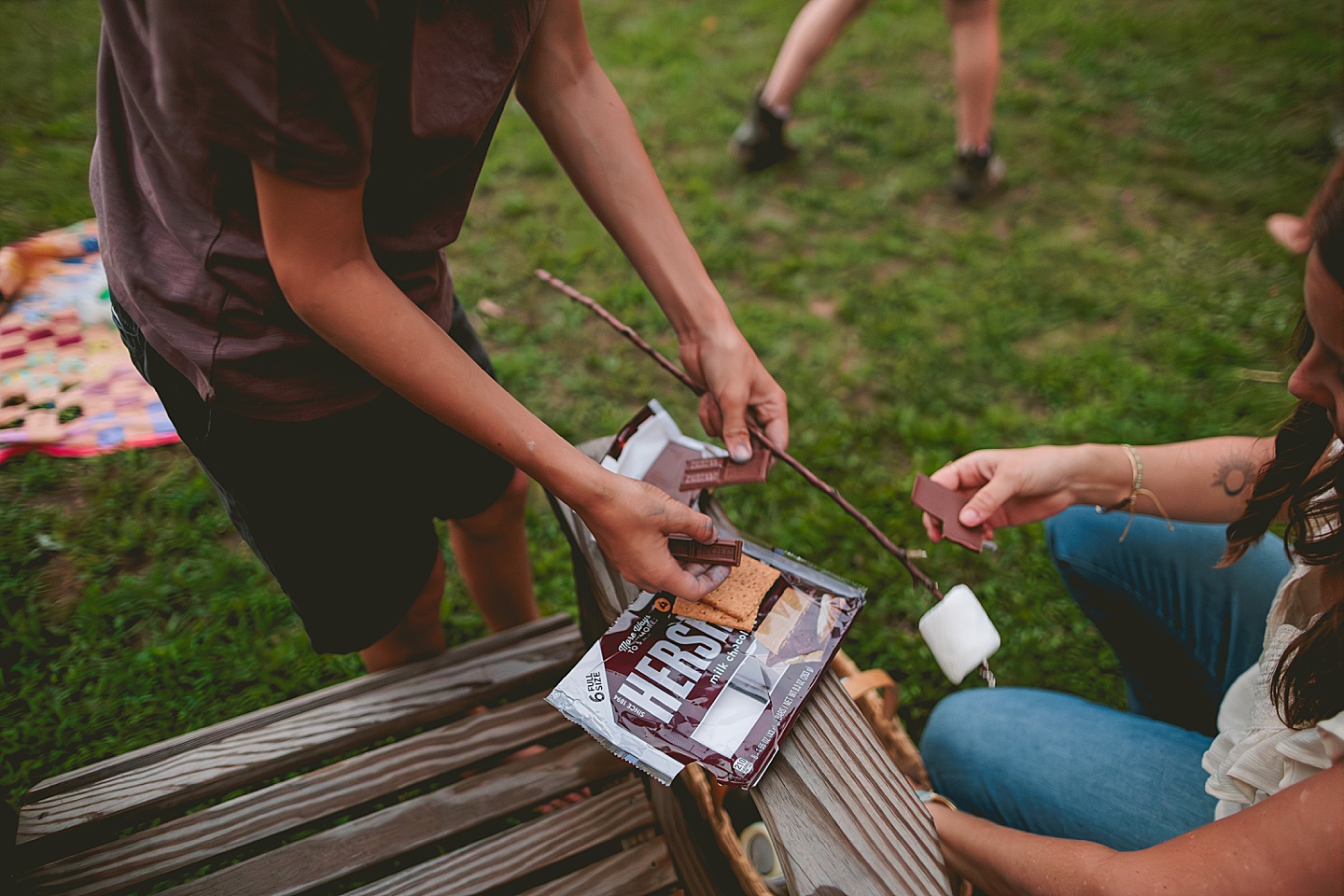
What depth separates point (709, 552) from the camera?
1.32m

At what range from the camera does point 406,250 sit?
1.22 m

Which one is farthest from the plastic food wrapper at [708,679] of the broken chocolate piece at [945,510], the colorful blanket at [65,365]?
the colorful blanket at [65,365]

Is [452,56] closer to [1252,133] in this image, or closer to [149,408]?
[149,408]

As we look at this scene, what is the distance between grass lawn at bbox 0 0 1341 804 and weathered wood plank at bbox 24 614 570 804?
57 cm

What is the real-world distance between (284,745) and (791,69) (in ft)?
11.4

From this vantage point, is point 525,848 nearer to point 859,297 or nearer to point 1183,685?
point 1183,685

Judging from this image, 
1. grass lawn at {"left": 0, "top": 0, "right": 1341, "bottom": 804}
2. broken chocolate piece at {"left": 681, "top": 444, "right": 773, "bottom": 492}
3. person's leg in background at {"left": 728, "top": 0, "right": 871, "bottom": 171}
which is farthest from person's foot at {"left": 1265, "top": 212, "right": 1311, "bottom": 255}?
broken chocolate piece at {"left": 681, "top": 444, "right": 773, "bottom": 492}

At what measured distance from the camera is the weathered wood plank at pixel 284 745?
4.88 feet

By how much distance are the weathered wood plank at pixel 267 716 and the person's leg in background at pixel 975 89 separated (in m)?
3.03

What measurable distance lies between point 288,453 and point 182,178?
0.47 metres

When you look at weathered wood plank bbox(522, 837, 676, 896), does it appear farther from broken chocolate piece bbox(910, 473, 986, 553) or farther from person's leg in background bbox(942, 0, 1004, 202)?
person's leg in background bbox(942, 0, 1004, 202)

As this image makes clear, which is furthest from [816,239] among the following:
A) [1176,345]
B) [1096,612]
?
[1096,612]

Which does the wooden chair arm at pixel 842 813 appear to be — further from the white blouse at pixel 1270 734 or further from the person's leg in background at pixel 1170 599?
the person's leg in background at pixel 1170 599

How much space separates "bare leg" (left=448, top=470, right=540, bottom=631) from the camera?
5.82 feet
